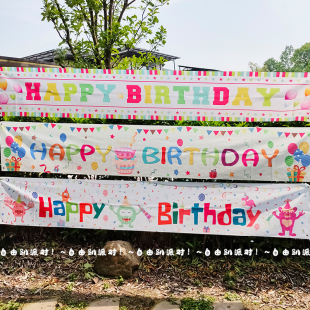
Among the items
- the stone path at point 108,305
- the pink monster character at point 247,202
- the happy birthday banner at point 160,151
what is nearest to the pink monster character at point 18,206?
the happy birthday banner at point 160,151

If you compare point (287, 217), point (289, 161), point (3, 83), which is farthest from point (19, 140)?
point (287, 217)

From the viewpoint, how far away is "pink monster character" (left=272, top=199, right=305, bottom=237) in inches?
137

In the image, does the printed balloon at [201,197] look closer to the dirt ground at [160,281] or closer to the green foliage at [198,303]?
the dirt ground at [160,281]

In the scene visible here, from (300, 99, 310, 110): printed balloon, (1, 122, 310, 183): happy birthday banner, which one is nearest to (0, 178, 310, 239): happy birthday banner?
(1, 122, 310, 183): happy birthday banner

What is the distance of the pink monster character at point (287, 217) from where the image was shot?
3486 millimetres

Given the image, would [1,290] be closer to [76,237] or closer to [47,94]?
[76,237]

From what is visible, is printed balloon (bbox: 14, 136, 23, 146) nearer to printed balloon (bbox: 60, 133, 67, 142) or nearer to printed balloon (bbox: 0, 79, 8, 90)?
printed balloon (bbox: 60, 133, 67, 142)

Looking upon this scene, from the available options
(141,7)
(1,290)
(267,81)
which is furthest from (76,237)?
(141,7)

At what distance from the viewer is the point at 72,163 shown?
12.0ft

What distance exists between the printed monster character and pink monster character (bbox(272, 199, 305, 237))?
5.45 feet

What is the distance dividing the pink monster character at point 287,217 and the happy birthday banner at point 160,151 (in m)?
0.33

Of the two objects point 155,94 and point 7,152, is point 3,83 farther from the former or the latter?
point 155,94

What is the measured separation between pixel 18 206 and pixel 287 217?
327 centimetres

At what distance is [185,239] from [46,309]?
1815 mm
